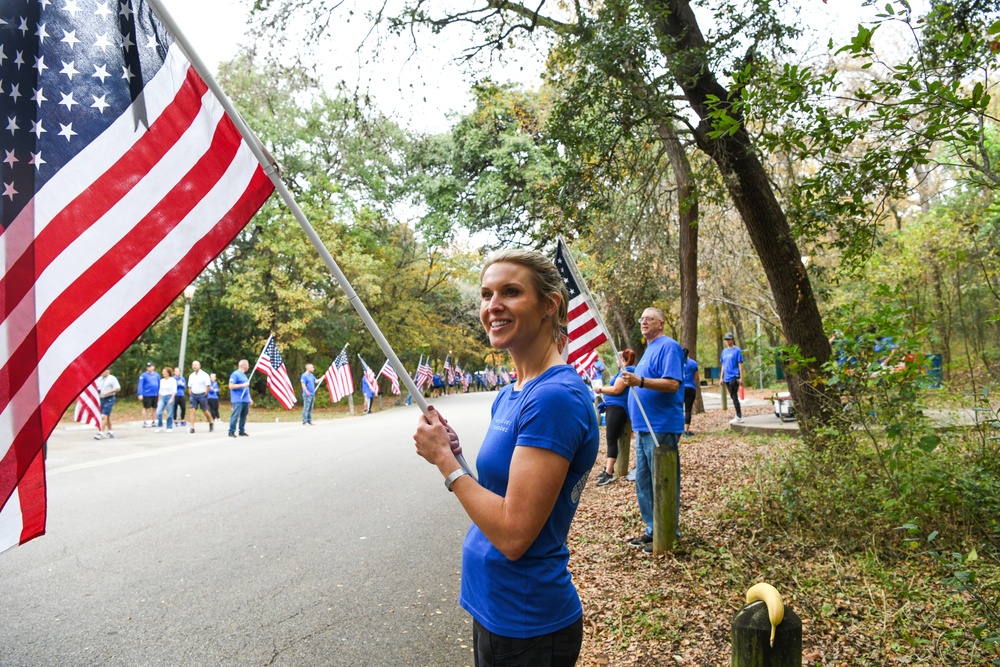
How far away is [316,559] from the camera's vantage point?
617cm

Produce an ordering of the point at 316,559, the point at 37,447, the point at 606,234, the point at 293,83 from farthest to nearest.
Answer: the point at 606,234 < the point at 293,83 < the point at 316,559 < the point at 37,447

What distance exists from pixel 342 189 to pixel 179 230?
1485 inches

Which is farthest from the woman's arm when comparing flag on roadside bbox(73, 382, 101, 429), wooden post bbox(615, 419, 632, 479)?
flag on roadside bbox(73, 382, 101, 429)

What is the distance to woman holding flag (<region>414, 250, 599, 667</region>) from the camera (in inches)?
72.8

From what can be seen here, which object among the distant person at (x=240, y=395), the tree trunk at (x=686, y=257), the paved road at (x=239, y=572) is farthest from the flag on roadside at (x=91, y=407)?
the tree trunk at (x=686, y=257)

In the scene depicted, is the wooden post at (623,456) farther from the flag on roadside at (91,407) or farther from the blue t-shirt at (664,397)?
the flag on roadside at (91,407)

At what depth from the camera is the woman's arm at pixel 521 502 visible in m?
1.83

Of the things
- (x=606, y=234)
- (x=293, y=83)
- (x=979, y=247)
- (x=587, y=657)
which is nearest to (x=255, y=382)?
(x=606, y=234)

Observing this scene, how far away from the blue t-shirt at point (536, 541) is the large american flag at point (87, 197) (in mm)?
1368

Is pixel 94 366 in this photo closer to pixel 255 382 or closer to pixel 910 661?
pixel 910 661

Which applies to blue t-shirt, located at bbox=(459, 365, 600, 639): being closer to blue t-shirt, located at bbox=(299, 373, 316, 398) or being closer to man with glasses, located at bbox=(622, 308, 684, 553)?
man with glasses, located at bbox=(622, 308, 684, 553)

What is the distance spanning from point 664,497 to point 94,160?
462 centimetres

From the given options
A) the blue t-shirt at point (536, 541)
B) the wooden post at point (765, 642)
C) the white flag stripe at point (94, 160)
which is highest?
the white flag stripe at point (94, 160)

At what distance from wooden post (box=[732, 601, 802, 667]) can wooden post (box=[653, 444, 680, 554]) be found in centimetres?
364
